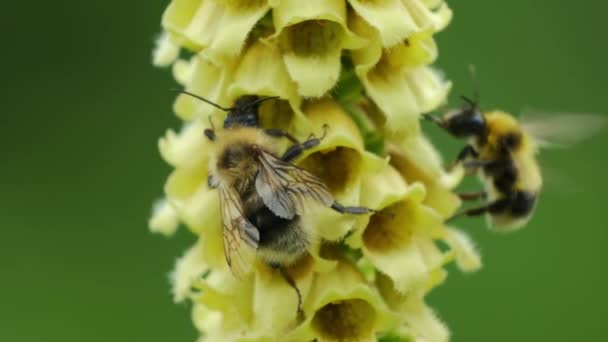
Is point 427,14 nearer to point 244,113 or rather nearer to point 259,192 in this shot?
point 244,113

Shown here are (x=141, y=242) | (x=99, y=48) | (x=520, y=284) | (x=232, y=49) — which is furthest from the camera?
(x=99, y=48)

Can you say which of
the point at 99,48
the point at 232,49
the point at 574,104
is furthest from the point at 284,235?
the point at 99,48

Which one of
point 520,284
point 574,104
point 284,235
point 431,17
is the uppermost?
point 431,17

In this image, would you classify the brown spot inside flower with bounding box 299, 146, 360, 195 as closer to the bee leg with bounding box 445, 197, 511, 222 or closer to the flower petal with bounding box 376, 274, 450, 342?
the flower petal with bounding box 376, 274, 450, 342

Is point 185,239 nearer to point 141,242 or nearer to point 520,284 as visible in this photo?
point 141,242

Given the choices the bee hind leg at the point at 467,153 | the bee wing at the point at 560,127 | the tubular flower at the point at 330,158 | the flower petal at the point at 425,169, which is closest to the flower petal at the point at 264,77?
the tubular flower at the point at 330,158

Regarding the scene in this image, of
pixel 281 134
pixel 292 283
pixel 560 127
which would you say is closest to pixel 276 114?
pixel 281 134
